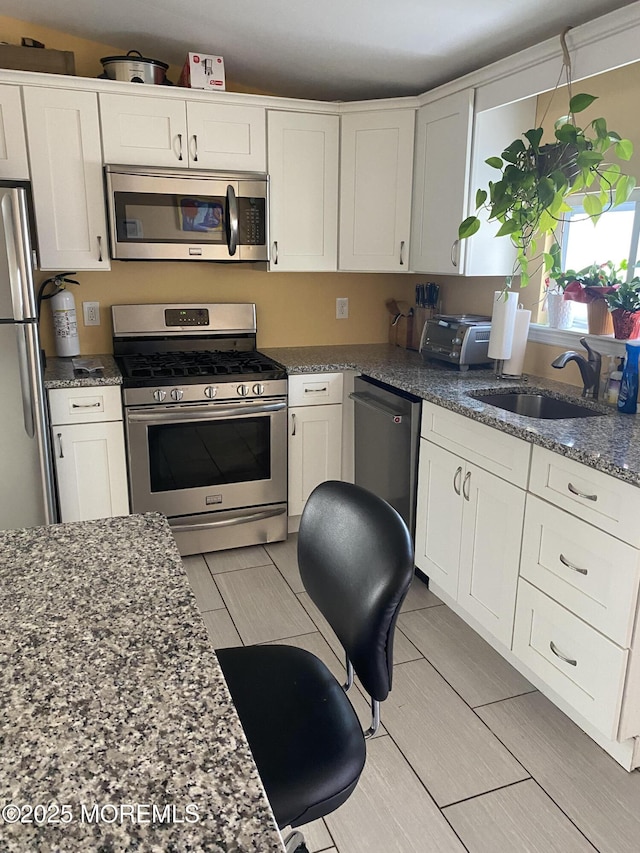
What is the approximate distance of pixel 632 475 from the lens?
65.6 inches

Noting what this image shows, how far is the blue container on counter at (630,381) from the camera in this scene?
2.25 metres

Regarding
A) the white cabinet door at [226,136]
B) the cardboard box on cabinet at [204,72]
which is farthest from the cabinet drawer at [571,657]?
the cardboard box on cabinet at [204,72]

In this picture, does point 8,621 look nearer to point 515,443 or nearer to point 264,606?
point 515,443

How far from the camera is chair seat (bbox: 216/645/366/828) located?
113 centimetres

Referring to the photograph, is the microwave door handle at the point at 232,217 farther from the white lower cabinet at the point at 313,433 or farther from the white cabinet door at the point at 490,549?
the white cabinet door at the point at 490,549

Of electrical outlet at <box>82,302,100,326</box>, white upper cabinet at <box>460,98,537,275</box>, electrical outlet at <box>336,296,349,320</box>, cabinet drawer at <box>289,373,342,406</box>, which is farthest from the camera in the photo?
electrical outlet at <box>336,296,349,320</box>

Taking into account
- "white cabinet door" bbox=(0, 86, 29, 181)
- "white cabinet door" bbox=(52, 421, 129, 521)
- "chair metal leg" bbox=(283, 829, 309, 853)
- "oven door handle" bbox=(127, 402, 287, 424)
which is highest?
"white cabinet door" bbox=(0, 86, 29, 181)

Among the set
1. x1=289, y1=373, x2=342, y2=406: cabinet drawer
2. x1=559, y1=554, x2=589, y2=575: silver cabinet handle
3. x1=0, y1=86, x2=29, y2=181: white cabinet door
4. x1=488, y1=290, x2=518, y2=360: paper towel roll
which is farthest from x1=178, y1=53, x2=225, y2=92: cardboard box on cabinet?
x1=559, y1=554, x2=589, y2=575: silver cabinet handle

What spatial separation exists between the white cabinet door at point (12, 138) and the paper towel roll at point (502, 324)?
2.14 m

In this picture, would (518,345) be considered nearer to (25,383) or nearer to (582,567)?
(582,567)

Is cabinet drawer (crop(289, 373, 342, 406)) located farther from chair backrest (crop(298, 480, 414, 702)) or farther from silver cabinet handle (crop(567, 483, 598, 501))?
chair backrest (crop(298, 480, 414, 702))

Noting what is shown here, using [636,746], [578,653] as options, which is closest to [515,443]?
[578,653]

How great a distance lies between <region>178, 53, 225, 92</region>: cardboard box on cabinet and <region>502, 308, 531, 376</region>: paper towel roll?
175cm

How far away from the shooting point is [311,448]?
3311 mm
